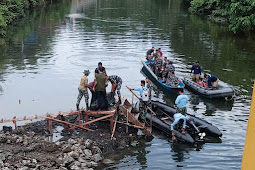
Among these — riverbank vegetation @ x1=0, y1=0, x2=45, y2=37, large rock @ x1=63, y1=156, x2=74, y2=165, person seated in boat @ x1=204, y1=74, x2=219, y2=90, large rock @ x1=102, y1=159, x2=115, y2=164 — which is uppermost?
riverbank vegetation @ x1=0, y1=0, x2=45, y2=37

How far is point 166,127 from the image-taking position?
16.3m

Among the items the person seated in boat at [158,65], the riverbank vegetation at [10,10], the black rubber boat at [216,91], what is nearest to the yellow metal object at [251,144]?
the black rubber boat at [216,91]

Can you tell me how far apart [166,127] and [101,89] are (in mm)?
3498

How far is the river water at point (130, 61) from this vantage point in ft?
50.0

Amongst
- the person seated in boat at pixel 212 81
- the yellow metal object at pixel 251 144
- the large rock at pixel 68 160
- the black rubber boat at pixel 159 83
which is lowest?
the large rock at pixel 68 160

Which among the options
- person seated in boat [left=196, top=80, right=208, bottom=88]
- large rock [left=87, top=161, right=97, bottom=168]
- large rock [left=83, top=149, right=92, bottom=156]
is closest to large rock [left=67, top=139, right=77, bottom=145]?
large rock [left=83, top=149, right=92, bottom=156]

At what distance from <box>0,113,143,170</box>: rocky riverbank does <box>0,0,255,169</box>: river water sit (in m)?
0.82

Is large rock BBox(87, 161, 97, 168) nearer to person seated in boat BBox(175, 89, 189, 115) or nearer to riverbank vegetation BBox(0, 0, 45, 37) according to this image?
person seated in boat BBox(175, 89, 189, 115)

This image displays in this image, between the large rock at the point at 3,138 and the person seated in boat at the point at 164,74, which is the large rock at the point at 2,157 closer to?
the large rock at the point at 3,138

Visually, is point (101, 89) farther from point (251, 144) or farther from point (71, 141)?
point (251, 144)

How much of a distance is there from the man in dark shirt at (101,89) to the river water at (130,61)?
102 inches

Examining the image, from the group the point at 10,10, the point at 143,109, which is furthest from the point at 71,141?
the point at 10,10

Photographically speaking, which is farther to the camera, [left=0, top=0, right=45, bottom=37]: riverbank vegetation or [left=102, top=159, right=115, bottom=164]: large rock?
[left=0, top=0, right=45, bottom=37]: riverbank vegetation

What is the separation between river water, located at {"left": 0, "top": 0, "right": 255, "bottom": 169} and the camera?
50.0 feet
